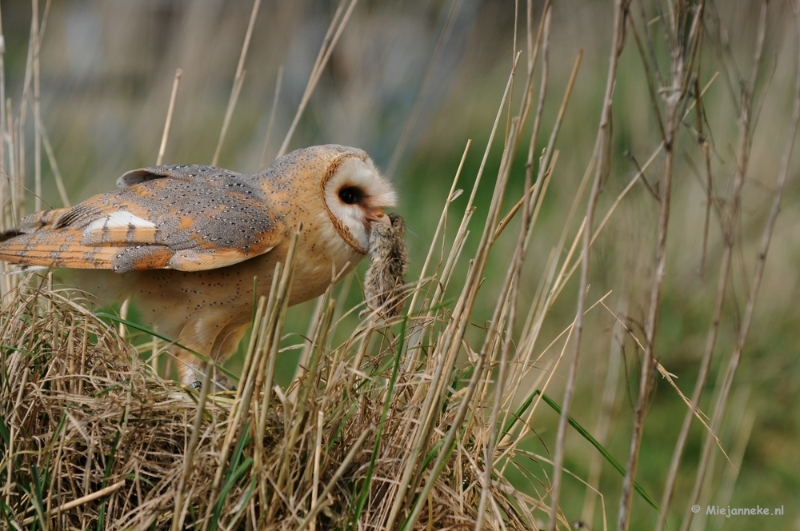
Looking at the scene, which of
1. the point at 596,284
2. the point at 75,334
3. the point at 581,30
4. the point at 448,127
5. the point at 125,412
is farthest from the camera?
the point at 448,127

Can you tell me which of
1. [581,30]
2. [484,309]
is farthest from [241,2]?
[484,309]

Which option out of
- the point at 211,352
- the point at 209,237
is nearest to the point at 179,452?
the point at 209,237

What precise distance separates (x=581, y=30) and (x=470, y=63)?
3.16 ft

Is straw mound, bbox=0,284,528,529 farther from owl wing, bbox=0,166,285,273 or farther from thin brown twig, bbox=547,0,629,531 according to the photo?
owl wing, bbox=0,166,285,273

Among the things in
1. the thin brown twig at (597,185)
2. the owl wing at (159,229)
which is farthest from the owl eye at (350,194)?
the thin brown twig at (597,185)

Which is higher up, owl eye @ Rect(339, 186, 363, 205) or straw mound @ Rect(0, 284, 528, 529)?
owl eye @ Rect(339, 186, 363, 205)

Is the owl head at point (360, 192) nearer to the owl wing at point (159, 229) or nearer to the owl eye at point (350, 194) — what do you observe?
the owl eye at point (350, 194)

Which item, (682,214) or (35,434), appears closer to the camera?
(35,434)

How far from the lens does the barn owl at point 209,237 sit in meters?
2.31

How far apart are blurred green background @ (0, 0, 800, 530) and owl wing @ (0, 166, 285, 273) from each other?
52 cm

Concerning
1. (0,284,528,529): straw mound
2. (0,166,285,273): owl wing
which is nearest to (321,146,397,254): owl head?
(0,166,285,273): owl wing

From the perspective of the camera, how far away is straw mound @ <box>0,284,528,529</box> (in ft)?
4.89

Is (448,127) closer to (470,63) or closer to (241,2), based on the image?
(470,63)

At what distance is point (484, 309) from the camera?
439 cm
